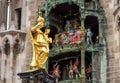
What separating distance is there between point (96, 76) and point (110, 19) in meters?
2.48

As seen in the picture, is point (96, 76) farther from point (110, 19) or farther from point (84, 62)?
point (110, 19)

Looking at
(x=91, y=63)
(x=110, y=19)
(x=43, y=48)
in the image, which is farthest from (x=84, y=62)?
(x=43, y=48)

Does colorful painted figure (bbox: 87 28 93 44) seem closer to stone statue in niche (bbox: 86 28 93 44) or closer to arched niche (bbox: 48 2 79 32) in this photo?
stone statue in niche (bbox: 86 28 93 44)

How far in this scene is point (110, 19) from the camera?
19.6 m

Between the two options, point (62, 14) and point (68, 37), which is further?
point (62, 14)

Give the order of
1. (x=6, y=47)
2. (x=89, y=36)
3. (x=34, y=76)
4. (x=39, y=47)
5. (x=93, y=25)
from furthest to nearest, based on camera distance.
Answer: (x=6, y=47)
(x=93, y=25)
(x=89, y=36)
(x=39, y=47)
(x=34, y=76)

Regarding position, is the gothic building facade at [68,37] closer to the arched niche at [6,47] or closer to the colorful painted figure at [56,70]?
the arched niche at [6,47]

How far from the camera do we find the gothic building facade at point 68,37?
1917 cm

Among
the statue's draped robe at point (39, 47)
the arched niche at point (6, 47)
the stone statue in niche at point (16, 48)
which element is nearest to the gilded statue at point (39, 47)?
the statue's draped robe at point (39, 47)

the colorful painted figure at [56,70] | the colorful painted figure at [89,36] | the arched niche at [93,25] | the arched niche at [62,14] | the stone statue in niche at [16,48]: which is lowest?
the colorful painted figure at [56,70]

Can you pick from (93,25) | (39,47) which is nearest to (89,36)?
(93,25)

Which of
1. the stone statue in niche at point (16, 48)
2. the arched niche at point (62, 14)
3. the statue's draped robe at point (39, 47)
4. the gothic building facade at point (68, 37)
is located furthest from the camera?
the stone statue in niche at point (16, 48)

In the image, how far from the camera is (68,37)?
20.2 metres

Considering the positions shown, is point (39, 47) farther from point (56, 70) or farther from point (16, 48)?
point (16, 48)
